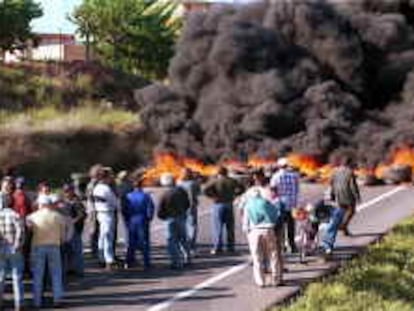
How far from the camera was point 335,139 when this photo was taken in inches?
1970

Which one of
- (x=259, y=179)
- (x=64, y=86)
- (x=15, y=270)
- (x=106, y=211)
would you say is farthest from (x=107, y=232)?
(x=64, y=86)

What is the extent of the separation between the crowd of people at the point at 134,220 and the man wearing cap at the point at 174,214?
0.02 meters

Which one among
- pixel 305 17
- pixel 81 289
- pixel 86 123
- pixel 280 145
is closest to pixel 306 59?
pixel 305 17

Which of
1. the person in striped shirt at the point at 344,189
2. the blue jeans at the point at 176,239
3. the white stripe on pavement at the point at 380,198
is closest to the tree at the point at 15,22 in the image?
the white stripe on pavement at the point at 380,198

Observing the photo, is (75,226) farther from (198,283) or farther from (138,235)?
(198,283)

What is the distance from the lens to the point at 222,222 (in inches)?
782

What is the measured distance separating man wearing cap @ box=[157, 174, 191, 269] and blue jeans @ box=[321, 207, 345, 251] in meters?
2.76

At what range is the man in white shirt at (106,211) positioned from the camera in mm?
17516

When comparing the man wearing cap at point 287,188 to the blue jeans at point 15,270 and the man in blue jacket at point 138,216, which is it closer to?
the man in blue jacket at point 138,216

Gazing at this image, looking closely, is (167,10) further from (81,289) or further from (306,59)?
(81,289)

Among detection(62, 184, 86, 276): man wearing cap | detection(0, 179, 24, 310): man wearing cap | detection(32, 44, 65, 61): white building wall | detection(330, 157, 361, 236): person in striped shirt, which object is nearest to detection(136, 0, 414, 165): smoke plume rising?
detection(330, 157, 361, 236): person in striped shirt

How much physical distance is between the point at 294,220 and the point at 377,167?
28.7 meters

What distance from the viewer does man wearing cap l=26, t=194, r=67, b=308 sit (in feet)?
47.7

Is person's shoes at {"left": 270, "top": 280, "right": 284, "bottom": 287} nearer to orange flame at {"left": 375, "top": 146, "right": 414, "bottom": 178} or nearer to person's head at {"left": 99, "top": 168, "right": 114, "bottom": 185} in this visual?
person's head at {"left": 99, "top": 168, "right": 114, "bottom": 185}
